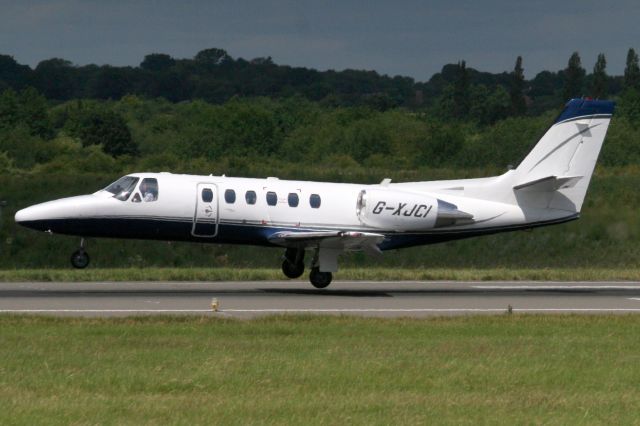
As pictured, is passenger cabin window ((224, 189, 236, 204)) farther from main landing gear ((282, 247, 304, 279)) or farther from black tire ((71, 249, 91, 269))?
black tire ((71, 249, 91, 269))

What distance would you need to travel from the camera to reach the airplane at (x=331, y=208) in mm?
28688

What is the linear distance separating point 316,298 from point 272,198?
312 cm

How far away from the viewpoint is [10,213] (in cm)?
4534

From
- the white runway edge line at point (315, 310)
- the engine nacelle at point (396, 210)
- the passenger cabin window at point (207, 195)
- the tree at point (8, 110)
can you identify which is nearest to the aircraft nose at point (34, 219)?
the passenger cabin window at point (207, 195)

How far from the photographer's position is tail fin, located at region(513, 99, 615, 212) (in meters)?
30.8

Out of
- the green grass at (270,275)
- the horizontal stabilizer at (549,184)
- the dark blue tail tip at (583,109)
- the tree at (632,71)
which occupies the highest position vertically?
the tree at (632,71)

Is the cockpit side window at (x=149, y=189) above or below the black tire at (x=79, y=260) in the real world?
above

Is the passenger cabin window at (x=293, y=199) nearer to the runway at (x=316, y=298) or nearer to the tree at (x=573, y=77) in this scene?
the runway at (x=316, y=298)

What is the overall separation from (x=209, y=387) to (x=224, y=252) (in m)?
29.5

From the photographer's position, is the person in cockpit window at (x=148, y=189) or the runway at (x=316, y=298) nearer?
the runway at (x=316, y=298)

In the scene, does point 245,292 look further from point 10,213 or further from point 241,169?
point 241,169

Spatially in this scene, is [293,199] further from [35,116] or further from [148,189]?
[35,116]

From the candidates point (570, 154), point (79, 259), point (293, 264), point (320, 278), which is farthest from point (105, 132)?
point (320, 278)

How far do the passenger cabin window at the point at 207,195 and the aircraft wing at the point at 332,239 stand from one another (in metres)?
1.58
